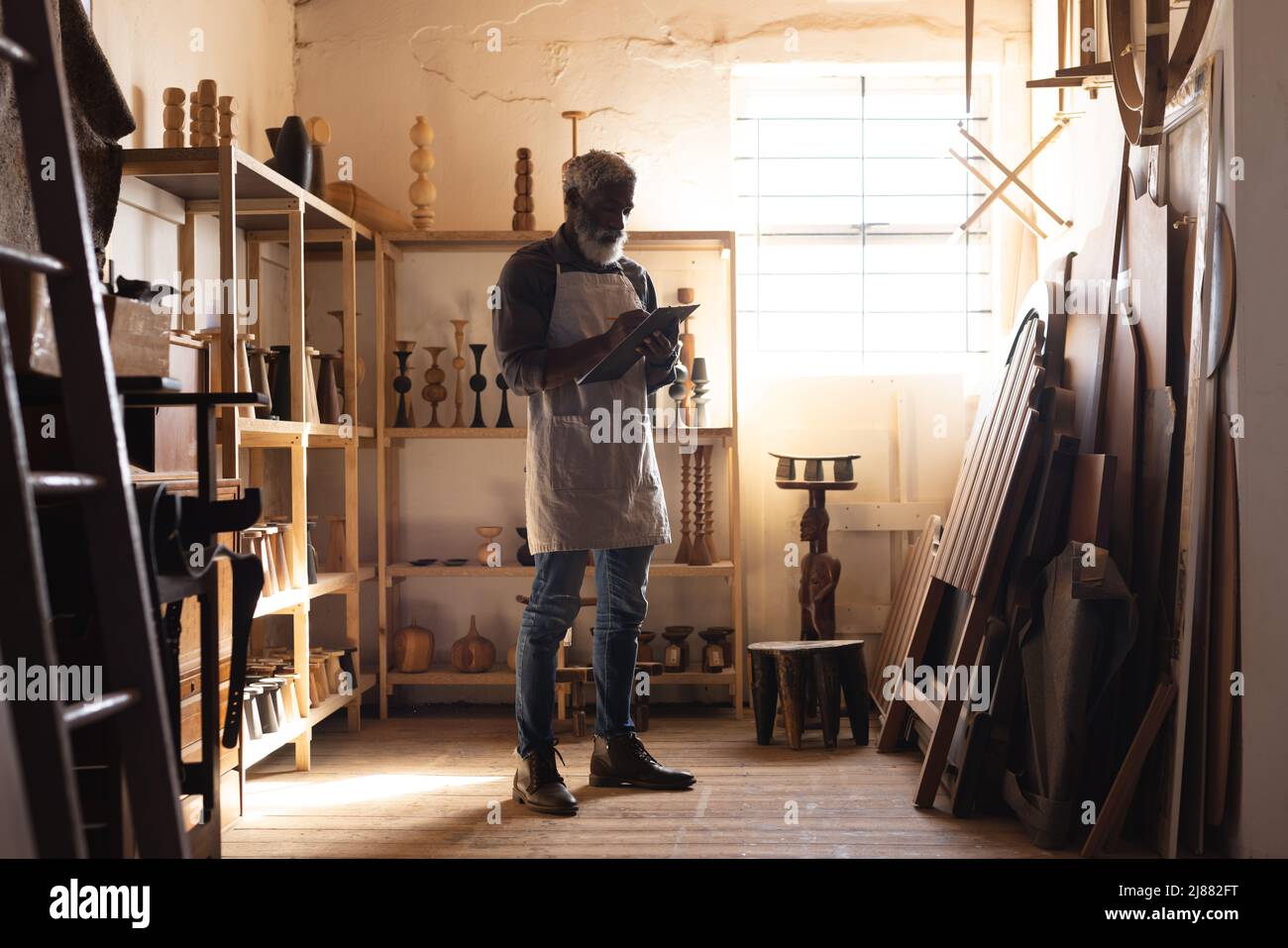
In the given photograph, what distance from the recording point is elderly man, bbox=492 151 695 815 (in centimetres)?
330

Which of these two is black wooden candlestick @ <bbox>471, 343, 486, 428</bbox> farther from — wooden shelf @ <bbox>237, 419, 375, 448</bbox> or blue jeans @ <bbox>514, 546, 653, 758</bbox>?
blue jeans @ <bbox>514, 546, 653, 758</bbox>

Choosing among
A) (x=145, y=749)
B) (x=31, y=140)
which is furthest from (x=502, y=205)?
(x=145, y=749)

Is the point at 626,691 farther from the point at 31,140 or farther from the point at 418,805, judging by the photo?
the point at 31,140

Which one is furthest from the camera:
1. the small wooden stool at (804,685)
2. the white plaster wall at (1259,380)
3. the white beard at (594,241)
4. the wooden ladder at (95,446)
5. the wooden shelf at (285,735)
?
the small wooden stool at (804,685)

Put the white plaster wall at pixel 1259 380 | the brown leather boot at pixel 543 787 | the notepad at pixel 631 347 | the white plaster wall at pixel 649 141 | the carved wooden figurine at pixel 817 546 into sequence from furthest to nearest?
the white plaster wall at pixel 649 141
the carved wooden figurine at pixel 817 546
the brown leather boot at pixel 543 787
the notepad at pixel 631 347
the white plaster wall at pixel 1259 380

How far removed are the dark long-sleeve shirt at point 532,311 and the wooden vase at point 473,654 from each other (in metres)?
1.67

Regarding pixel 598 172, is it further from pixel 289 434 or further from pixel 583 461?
pixel 289 434

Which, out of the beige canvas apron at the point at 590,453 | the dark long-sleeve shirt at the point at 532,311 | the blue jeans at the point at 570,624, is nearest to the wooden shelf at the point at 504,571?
the blue jeans at the point at 570,624

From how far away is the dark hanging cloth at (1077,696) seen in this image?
2.92 metres

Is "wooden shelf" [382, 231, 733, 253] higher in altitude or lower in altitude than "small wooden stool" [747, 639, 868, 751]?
higher

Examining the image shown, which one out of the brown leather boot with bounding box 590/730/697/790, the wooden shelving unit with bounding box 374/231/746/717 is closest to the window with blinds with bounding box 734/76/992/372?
the wooden shelving unit with bounding box 374/231/746/717

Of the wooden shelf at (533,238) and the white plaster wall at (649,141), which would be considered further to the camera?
the white plaster wall at (649,141)

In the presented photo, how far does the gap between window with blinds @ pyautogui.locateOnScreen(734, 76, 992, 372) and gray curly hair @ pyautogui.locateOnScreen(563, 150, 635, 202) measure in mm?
1867

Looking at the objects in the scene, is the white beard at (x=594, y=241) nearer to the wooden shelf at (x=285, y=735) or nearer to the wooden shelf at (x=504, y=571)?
the wooden shelf at (x=504, y=571)
